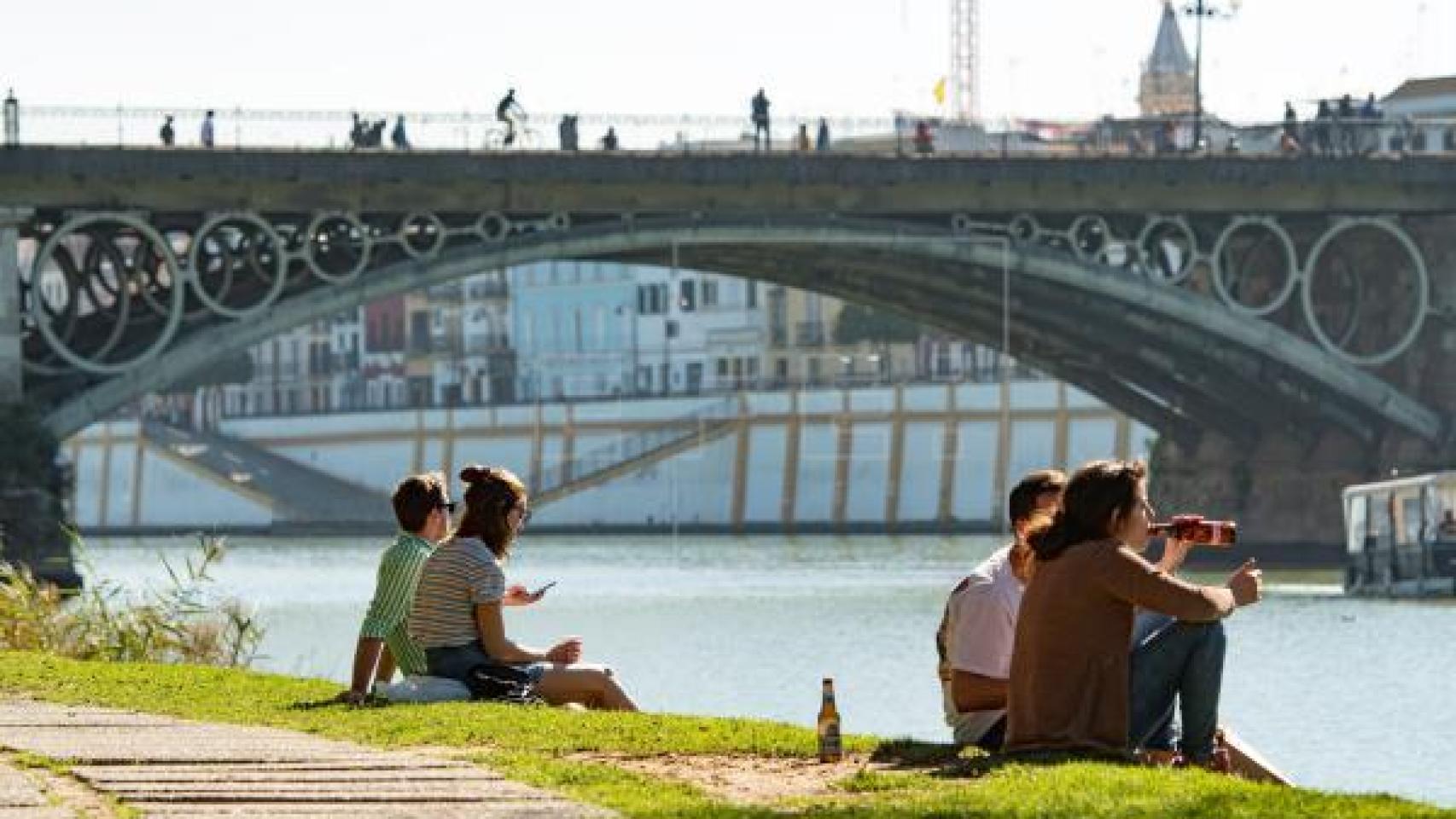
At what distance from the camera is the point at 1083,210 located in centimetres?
7088

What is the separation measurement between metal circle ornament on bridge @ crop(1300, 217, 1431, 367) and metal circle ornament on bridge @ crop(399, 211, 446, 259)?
16724 millimetres

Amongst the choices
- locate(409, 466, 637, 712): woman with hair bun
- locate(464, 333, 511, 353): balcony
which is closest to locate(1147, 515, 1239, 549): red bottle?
locate(409, 466, 637, 712): woman with hair bun

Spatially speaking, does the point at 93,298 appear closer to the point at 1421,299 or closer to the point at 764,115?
the point at 764,115

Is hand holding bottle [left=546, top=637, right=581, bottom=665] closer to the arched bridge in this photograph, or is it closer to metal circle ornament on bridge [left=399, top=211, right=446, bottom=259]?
the arched bridge

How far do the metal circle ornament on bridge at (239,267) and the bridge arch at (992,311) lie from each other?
0.47 m

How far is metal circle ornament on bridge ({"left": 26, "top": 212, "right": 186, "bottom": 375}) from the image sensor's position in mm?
62750

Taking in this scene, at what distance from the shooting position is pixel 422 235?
67.5 meters

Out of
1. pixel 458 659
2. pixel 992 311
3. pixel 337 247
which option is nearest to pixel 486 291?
pixel 992 311

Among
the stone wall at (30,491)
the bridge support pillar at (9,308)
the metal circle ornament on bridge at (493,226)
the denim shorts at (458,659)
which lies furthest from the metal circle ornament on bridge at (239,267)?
the denim shorts at (458,659)

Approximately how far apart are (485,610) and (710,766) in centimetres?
353

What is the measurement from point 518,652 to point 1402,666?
23699mm

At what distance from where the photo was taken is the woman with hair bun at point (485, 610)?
21109mm

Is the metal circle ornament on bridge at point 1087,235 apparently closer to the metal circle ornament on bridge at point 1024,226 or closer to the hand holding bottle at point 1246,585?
the metal circle ornament on bridge at point 1024,226

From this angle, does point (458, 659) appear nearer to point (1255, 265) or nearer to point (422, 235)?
point (422, 235)
